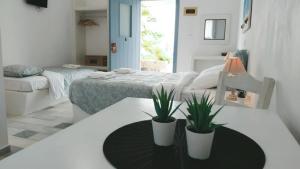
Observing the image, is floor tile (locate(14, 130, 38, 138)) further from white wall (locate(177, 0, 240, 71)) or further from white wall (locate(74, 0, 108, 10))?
white wall (locate(177, 0, 240, 71))

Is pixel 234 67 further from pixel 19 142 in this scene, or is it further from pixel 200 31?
pixel 200 31

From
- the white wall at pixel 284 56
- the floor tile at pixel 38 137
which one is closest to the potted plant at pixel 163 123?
the white wall at pixel 284 56

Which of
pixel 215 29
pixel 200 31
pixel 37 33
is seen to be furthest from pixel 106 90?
pixel 215 29

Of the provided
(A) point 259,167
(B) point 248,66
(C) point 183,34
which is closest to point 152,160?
(A) point 259,167

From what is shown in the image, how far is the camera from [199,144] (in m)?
0.67

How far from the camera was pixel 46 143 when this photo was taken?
759 mm

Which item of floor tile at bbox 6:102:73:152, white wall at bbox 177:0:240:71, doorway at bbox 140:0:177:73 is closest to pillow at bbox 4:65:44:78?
floor tile at bbox 6:102:73:152

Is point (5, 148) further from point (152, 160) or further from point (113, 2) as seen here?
point (113, 2)

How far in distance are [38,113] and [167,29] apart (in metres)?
A: 5.63

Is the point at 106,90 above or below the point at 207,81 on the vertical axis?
below

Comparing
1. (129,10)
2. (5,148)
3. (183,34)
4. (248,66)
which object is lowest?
(5,148)

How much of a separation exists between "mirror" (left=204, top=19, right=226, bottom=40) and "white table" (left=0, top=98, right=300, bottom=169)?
382cm

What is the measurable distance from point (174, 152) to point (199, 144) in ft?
0.33

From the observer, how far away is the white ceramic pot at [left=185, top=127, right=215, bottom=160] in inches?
26.3
